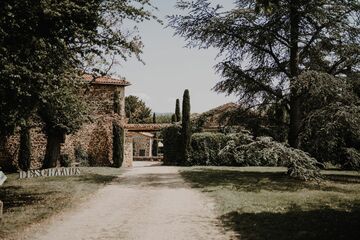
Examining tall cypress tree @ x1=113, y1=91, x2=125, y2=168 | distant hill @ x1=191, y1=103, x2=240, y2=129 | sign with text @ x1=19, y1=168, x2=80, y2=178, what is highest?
distant hill @ x1=191, y1=103, x2=240, y2=129

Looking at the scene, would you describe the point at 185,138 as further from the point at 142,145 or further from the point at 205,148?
the point at 142,145

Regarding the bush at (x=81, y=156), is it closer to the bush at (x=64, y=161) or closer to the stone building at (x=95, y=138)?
the stone building at (x=95, y=138)

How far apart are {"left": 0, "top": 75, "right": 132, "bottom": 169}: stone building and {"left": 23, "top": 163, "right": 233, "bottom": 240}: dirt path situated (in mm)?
17199

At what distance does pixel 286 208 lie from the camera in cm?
1205

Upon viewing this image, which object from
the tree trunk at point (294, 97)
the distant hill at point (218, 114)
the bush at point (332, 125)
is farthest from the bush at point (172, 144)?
the bush at point (332, 125)

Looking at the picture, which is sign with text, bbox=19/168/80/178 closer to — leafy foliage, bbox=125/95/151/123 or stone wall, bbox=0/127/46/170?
stone wall, bbox=0/127/46/170

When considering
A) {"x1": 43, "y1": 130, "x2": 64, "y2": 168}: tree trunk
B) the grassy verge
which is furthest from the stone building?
the grassy verge

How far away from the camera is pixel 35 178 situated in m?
21.6

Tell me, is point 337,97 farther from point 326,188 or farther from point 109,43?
point 109,43

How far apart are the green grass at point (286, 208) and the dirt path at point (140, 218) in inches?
27.3

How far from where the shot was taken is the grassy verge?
10320mm

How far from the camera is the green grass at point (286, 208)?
8914mm

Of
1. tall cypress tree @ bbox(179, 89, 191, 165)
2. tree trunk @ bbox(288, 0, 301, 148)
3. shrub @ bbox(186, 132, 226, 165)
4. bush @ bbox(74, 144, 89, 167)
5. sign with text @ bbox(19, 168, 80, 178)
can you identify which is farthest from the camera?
A: shrub @ bbox(186, 132, 226, 165)

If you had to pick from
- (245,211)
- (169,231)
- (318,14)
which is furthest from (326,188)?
(169,231)
